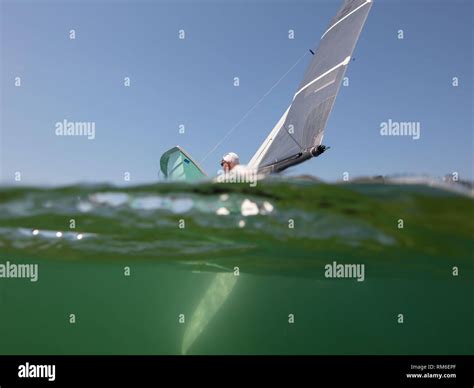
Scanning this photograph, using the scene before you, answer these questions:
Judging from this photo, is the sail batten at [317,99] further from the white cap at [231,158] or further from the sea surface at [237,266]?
the sea surface at [237,266]

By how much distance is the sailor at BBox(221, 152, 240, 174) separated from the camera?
7.40 meters

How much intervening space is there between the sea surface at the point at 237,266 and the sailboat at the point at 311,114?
2.16 feet

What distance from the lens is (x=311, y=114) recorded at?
369 inches

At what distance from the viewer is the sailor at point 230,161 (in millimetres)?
7398

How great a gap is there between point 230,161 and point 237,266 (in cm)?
684
